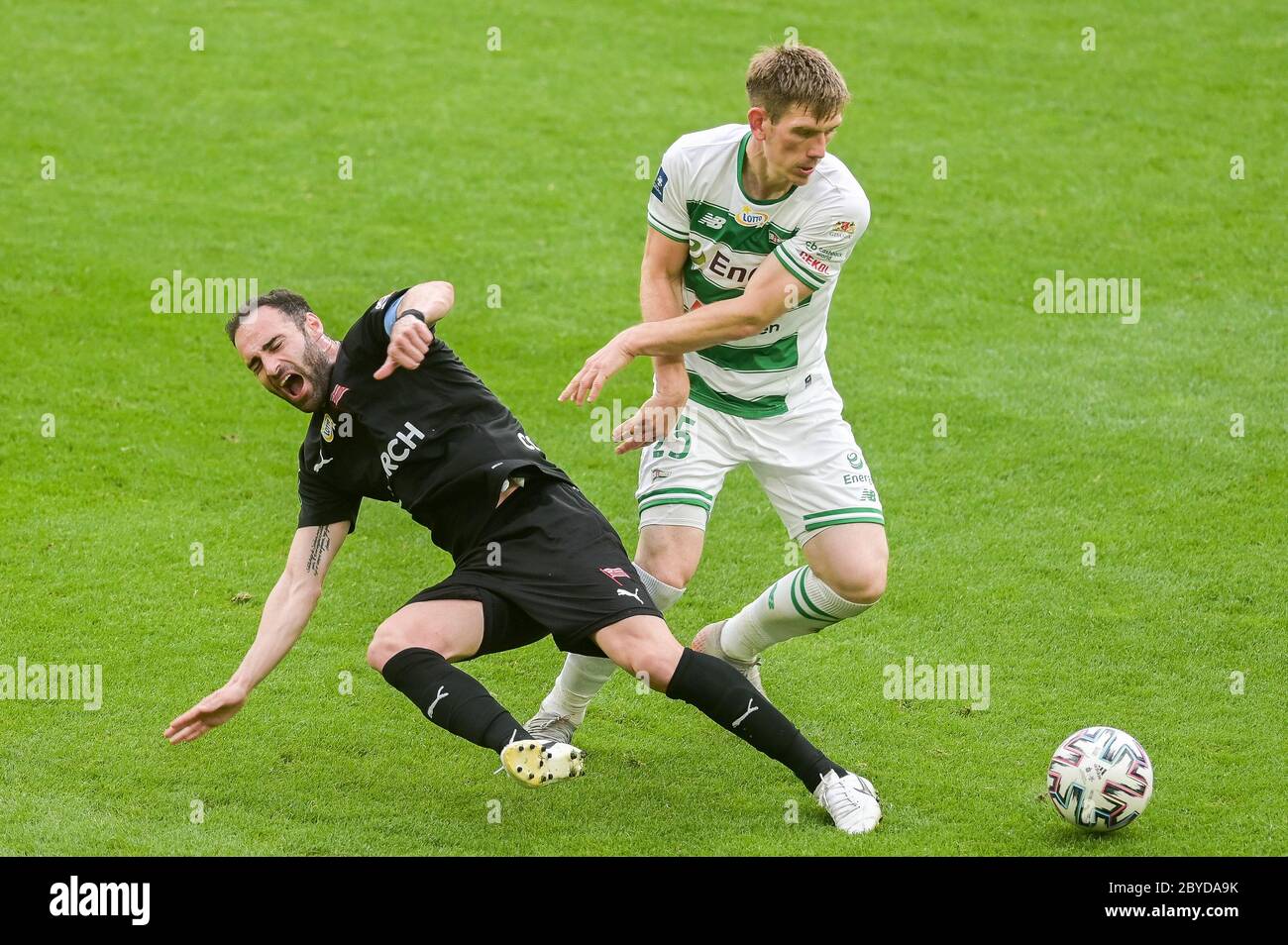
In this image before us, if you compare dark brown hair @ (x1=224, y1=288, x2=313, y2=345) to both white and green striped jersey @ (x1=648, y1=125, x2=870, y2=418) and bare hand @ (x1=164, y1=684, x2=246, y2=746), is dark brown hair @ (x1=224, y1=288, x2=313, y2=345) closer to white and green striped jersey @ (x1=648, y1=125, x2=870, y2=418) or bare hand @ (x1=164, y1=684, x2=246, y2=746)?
bare hand @ (x1=164, y1=684, x2=246, y2=746)

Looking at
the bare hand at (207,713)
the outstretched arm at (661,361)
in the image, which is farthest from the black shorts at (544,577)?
the bare hand at (207,713)

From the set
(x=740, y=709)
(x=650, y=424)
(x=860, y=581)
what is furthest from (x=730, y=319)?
(x=740, y=709)

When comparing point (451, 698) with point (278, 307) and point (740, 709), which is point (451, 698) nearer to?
point (740, 709)

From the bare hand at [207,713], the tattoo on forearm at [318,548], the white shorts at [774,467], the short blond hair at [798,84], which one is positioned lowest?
the bare hand at [207,713]

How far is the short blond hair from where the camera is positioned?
5461mm

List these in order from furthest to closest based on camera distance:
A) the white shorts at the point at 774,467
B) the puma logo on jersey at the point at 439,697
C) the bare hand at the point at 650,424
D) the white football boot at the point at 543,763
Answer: the white shorts at the point at 774,467, the bare hand at the point at 650,424, the puma logo on jersey at the point at 439,697, the white football boot at the point at 543,763

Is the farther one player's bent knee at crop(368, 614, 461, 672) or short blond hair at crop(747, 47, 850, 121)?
short blond hair at crop(747, 47, 850, 121)

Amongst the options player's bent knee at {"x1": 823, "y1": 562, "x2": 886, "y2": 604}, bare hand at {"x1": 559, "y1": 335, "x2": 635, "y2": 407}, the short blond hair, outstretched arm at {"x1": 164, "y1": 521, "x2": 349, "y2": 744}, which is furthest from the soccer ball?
outstretched arm at {"x1": 164, "y1": 521, "x2": 349, "y2": 744}

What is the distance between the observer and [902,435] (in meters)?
9.43

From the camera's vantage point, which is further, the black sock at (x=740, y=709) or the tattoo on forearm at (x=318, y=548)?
the tattoo on forearm at (x=318, y=548)

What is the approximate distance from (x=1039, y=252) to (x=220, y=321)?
6.34 metres

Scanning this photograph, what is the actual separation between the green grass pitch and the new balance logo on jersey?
4.20 ft

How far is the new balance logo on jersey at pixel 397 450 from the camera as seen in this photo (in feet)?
18.3

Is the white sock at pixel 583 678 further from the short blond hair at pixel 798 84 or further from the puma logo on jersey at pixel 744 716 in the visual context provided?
the short blond hair at pixel 798 84
